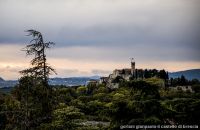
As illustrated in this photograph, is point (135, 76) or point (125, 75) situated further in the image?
point (125, 75)

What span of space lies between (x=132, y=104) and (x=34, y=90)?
607 cm

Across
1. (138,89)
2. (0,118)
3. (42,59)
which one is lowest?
(0,118)

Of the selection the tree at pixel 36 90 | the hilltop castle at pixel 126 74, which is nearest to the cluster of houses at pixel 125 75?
the hilltop castle at pixel 126 74

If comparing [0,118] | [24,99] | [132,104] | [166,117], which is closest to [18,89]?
[24,99]

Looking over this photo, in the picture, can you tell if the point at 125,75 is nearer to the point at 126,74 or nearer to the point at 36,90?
the point at 126,74

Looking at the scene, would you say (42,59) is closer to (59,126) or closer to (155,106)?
(59,126)

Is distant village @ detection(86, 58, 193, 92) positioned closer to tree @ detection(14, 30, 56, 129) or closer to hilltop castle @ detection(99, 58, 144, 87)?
hilltop castle @ detection(99, 58, 144, 87)

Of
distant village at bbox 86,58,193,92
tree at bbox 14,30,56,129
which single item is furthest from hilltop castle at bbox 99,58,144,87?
tree at bbox 14,30,56,129

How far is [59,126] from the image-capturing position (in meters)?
23.6

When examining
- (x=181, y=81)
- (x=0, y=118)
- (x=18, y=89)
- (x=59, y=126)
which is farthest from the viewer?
(x=181, y=81)

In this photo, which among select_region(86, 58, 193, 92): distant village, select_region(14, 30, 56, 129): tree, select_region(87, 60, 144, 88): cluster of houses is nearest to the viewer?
select_region(14, 30, 56, 129): tree

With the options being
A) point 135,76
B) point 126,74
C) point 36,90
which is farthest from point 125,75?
point 36,90

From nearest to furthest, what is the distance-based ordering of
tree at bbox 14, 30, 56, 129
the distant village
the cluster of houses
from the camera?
tree at bbox 14, 30, 56, 129
the distant village
the cluster of houses

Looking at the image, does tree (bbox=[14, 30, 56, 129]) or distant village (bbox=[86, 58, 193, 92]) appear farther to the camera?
distant village (bbox=[86, 58, 193, 92])
